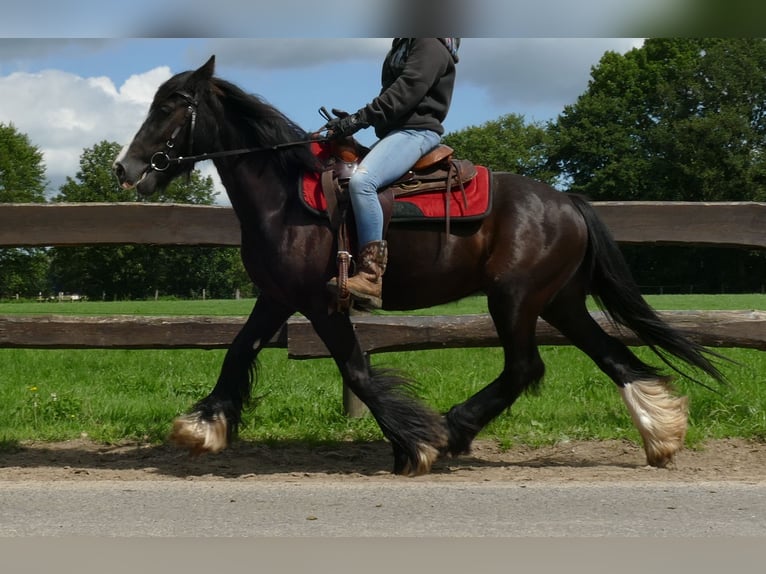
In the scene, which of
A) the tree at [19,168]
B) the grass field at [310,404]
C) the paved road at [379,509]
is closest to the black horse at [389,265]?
the grass field at [310,404]

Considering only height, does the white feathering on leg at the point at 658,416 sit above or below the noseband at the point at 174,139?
below

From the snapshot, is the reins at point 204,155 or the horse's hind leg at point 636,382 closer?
the reins at point 204,155

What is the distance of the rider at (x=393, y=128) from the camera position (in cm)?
487

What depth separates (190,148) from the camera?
5.15 meters

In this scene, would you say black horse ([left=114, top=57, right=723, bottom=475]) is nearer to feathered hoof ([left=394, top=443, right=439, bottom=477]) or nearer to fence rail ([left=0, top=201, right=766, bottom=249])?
feathered hoof ([left=394, top=443, right=439, bottom=477])

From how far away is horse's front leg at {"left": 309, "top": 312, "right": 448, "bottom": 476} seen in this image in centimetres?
492

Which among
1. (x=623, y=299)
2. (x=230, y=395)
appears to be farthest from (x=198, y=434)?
(x=623, y=299)

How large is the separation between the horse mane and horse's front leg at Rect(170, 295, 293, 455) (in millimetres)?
841

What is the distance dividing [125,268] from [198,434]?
58.4 meters

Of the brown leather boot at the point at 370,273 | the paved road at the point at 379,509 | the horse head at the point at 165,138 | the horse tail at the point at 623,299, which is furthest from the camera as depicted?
the horse tail at the point at 623,299

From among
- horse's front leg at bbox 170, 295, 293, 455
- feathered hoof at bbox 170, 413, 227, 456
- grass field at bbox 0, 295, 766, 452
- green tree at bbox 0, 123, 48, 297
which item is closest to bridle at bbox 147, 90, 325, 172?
horse's front leg at bbox 170, 295, 293, 455

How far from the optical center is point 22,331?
6355 millimetres

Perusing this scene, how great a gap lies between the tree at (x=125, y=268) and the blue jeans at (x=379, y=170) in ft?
170

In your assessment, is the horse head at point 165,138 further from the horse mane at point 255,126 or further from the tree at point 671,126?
the tree at point 671,126
